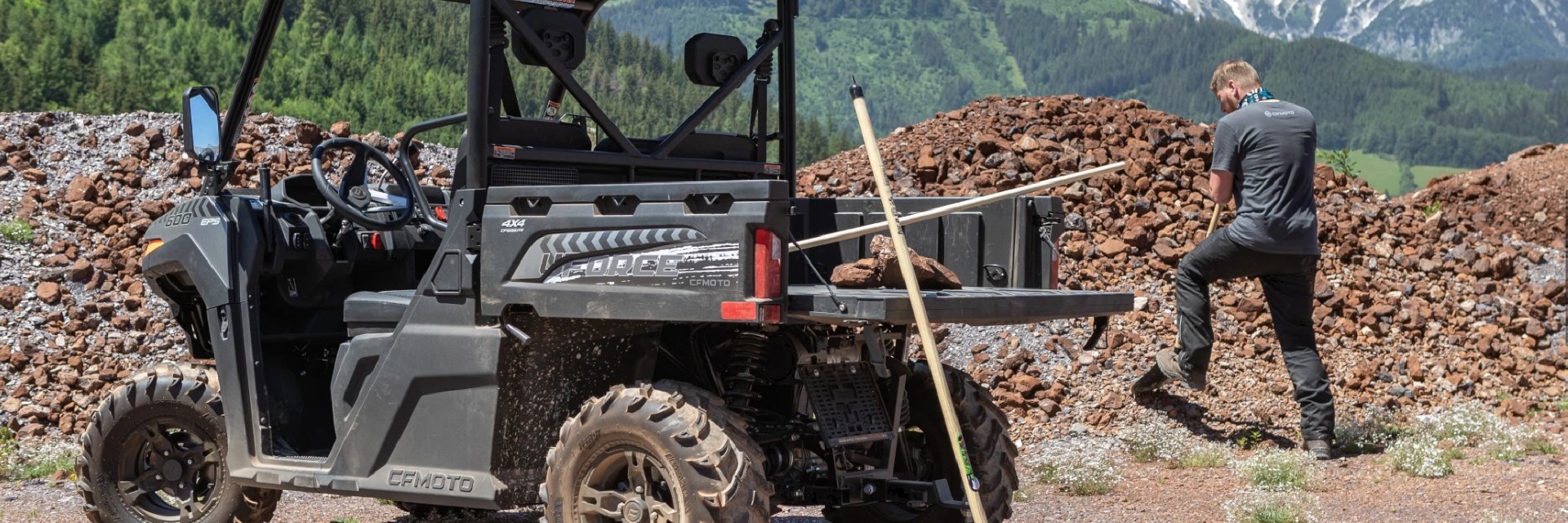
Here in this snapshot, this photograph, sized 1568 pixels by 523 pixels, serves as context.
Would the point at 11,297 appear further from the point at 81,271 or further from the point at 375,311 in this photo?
the point at 375,311

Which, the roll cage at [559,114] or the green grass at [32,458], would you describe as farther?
the green grass at [32,458]

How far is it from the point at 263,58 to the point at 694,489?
2.87 metres

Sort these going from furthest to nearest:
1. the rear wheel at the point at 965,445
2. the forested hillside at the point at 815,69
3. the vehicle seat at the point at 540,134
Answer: the forested hillside at the point at 815,69 < the rear wheel at the point at 965,445 < the vehicle seat at the point at 540,134

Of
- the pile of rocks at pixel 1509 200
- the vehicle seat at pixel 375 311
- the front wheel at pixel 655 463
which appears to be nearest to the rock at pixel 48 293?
the vehicle seat at pixel 375 311

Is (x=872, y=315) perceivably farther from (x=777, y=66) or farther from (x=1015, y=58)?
(x=1015, y=58)

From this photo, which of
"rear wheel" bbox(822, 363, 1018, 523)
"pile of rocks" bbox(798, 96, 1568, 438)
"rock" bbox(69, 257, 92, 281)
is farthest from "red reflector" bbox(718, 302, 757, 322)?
"rock" bbox(69, 257, 92, 281)

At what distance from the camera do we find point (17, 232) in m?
12.7

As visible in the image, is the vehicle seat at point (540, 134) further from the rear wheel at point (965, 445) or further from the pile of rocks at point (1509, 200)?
the pile of rocks at point (1509, 200)

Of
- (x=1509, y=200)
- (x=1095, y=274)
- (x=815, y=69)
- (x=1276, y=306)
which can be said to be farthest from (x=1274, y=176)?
(x=815, y=69)

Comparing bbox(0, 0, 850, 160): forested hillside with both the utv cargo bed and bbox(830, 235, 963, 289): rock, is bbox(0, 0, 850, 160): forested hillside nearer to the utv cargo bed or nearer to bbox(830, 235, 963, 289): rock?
bbox(830, 235, 963, 289): rock

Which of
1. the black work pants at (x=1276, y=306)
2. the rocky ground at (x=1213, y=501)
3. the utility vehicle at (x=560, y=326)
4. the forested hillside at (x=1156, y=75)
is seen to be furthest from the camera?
the forested hillside at (x=1156, y=75)

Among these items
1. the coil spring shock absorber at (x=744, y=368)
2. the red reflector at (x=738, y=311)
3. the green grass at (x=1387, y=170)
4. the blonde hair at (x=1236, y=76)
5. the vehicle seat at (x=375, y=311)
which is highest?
the blonde hair at (x=1236, y=76)

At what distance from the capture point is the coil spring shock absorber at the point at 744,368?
5.50 m

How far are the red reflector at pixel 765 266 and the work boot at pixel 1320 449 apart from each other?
511cm
